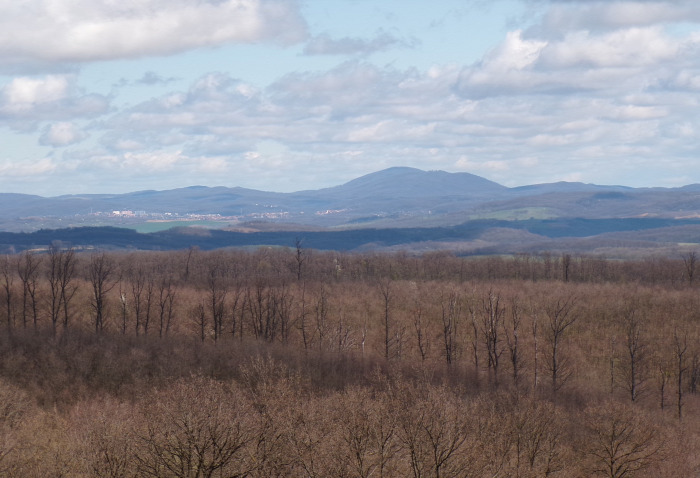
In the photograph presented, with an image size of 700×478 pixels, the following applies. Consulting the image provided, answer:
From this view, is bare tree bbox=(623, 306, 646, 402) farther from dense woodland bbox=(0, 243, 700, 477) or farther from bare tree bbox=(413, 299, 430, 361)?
bare tree bbox=(413, 299, 430, 361)

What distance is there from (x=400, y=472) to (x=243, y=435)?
12483 mm

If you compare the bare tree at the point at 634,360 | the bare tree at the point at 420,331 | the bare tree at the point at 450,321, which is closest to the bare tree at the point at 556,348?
the bare tree at the point at 634,360

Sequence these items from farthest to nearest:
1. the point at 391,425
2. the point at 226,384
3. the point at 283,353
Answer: the point at 283,353 < the point at 226,384 < the point at 391,425

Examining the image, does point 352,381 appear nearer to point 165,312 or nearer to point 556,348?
point 556,348

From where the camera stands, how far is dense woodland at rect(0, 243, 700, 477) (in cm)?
5294

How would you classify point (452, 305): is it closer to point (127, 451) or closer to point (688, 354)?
point (688, 354)

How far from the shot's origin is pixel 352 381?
10312 cm

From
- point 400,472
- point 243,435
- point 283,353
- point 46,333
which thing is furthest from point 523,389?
point 46,333

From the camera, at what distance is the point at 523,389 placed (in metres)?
99.5

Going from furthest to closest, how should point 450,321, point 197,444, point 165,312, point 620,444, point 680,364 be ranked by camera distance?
point 165,312 → point 450,321 → point 680,364 → point 620,444 → point 197,444

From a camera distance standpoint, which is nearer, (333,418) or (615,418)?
(333,418)

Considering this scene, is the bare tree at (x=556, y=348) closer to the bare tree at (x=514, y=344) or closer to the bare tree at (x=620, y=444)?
the bare tree at (x=514, y=344)

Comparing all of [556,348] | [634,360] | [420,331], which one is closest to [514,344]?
[556,348]

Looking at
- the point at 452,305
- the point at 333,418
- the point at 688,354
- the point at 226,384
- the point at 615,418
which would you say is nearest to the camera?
the point at 333,418
